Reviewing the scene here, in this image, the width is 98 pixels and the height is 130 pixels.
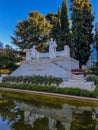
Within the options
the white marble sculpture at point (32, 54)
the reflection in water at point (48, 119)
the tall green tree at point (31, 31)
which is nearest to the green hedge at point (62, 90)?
the reflection in water at point (48, 119)

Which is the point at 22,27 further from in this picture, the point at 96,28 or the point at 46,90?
Result: the point at 46,90

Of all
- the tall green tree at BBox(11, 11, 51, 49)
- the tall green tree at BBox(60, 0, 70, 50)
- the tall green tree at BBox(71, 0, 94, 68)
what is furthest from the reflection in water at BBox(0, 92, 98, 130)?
the tall green tree at BBox(11, 11, 51, 49)

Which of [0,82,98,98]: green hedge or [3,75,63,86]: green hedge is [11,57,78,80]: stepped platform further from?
[0,82,98,98]: green hedge

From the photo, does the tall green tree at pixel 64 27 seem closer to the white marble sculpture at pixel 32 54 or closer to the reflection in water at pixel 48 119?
the white marble sculpture at pixel 32 54

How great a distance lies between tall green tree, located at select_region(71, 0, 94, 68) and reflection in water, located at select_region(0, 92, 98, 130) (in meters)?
16.4

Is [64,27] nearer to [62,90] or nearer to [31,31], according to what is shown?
[31,31]

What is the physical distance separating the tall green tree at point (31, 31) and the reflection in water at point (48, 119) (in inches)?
922

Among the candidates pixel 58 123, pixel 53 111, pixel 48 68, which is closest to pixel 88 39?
pixel 48 68

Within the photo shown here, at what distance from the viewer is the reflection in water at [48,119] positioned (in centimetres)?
567

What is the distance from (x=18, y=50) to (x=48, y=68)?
1323 cm

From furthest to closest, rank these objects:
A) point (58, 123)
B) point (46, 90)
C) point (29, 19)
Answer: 1. point (29, 19)
2. point (46, 90)
3. point (58, 123)

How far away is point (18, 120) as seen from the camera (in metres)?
6.41

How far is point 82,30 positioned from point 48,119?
19.0m

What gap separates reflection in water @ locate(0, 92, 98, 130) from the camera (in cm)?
567
